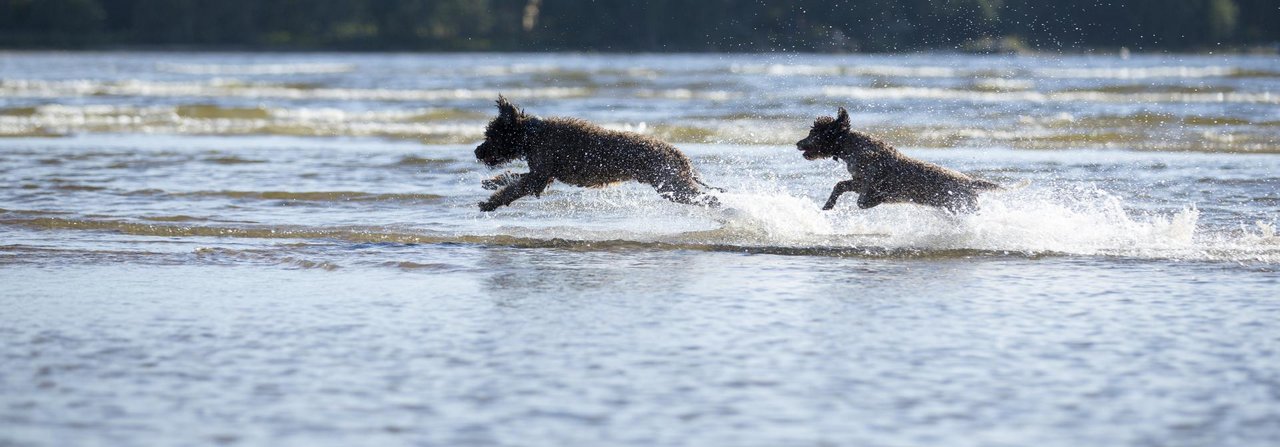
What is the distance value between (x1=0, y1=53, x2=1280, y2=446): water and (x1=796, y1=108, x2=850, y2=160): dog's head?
20.6 inches

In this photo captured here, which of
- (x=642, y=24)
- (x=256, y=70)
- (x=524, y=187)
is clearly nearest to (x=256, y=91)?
(x=256, y=70)

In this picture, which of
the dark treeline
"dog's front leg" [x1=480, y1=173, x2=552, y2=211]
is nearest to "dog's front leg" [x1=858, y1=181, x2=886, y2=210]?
"dog's front leg" [x1=480, y1=173, x2=552, y2=211]

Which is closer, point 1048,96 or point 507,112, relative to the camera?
point 507,112

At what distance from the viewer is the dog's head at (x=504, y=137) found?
36.1 feet

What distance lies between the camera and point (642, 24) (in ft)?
347

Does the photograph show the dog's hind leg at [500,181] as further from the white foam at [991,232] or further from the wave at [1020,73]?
the wave at [1020,73]

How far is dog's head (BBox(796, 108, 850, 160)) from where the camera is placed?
10.6 meters

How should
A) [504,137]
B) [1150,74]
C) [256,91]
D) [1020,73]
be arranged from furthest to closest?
[1020,73], [1150,74], [256,91], [504,137]

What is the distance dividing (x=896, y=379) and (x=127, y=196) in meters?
9.65

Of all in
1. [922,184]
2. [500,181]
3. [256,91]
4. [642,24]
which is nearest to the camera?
[922,184]

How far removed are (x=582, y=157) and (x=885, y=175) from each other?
→ 2201 mm

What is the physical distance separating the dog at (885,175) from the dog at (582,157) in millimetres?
938

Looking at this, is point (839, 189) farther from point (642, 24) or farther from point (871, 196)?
point (642, 24)

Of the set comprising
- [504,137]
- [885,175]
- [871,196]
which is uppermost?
[504,137]
